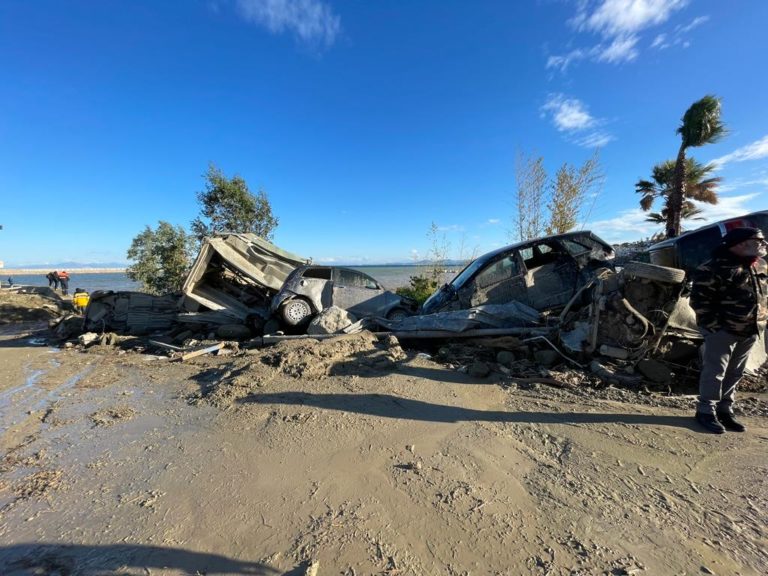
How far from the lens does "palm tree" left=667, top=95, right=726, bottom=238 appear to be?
14.6 metres

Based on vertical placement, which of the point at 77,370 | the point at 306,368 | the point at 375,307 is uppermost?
the point at 375,307

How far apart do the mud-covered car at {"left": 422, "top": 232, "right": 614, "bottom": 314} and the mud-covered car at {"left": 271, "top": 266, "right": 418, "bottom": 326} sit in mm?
2037

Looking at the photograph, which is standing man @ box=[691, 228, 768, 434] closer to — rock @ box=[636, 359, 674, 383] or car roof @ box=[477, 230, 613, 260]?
rock @ box=[636, 359, 674, 383]

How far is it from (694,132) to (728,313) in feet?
54.6

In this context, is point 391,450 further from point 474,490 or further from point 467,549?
point 467,549

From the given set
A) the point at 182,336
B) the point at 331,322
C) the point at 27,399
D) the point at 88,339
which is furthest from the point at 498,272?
the point at 88,339

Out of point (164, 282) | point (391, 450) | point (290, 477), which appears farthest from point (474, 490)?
point (164, 282)

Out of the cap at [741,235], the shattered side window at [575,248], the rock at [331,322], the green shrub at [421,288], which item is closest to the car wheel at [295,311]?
the rock at [331,322]

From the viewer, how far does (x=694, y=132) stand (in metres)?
14.8

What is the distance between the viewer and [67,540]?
2.16 meters

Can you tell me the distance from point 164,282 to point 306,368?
15718 millimetres

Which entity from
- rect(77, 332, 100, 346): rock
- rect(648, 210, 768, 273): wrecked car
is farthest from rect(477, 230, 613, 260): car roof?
rect(77, 332, 100, 346): rock

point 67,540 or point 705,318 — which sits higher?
point 705,318

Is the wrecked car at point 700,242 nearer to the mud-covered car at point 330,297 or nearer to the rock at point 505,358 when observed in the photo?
the rock at point 505,358
